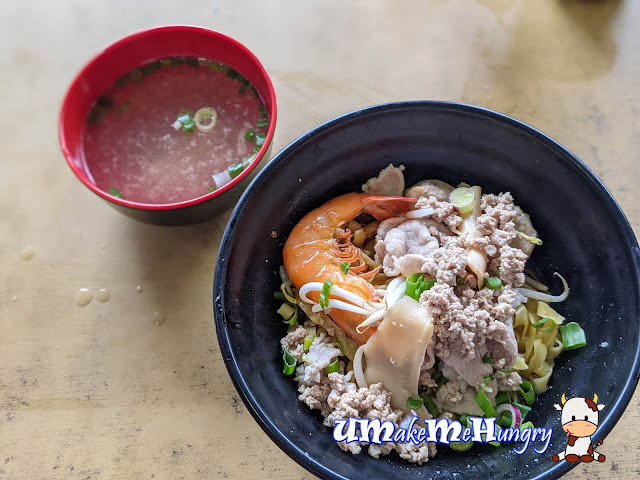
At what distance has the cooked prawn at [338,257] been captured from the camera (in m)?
1.61

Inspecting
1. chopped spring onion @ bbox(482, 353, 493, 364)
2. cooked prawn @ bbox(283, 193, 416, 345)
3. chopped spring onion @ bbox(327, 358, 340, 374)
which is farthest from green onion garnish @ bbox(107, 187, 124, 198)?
chopped spring onion @ bbox(482, 353, 493, 364)

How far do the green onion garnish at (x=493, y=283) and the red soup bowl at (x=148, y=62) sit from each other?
861 millimetres

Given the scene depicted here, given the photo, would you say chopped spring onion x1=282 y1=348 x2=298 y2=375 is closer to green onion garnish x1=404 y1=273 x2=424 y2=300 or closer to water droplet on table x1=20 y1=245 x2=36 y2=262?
green onion garnish x1=404 y1=273 x2=424 y2=300

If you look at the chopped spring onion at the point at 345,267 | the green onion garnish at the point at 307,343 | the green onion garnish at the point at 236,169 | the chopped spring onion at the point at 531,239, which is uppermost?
the chopped spring onion at the point at 531,239

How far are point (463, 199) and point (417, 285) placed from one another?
366mm

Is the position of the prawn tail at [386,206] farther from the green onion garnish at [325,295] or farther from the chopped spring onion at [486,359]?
the chopped spring onion at [486,359]

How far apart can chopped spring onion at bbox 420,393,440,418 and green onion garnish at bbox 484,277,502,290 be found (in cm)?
39

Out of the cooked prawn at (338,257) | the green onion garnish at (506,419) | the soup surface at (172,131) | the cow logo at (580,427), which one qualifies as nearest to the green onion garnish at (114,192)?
the soup surface at (172,131)

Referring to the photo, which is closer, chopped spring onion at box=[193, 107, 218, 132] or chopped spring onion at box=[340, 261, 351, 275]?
chopped spring onion at box=[340, 261, 351, 275]

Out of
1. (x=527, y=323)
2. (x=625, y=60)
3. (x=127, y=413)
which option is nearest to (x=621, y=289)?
(x=527, y=323)

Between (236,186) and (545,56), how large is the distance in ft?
4.76

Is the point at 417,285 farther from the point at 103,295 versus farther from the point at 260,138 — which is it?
the point at 103,295

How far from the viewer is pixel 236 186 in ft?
5.96

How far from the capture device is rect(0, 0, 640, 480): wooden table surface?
1849mm
